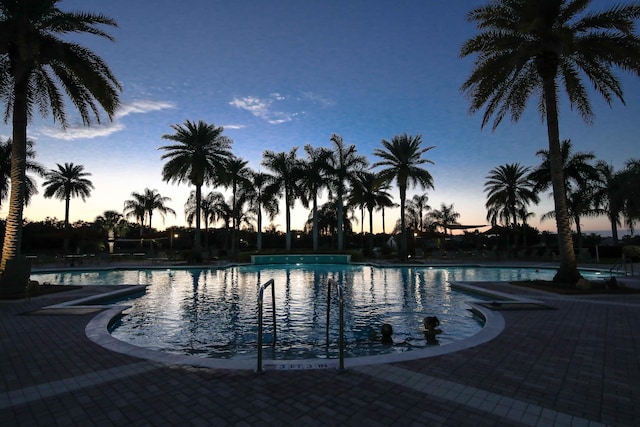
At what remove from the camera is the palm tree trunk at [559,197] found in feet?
43.4

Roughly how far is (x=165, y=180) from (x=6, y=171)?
53.6ft

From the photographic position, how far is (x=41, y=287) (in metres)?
13.4

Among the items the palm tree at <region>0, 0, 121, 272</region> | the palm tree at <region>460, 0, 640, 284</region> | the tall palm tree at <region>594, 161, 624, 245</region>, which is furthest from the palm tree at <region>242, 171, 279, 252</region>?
the tall palm tree at <region>594, 161, 624, 245</region>

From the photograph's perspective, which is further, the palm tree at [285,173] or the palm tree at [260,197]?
the palm tree at [260,197]

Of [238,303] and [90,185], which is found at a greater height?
[90,185]

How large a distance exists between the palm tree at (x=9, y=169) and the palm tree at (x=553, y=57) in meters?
40.3

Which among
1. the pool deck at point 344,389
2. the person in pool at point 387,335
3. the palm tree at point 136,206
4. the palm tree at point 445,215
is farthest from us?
the palm tree at point 445,215

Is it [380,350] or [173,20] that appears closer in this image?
[380,350]

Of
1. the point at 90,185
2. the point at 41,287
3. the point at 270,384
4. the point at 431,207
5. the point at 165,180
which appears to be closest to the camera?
the point at 270,384

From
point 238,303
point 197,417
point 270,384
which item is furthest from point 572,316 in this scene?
point 238,303

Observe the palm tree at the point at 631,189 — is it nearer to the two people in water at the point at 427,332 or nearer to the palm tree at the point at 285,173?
the palm tree at the point at 285,173

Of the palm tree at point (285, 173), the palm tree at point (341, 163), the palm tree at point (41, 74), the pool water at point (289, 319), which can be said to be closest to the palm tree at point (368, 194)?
the palm tree at point (341, 163)

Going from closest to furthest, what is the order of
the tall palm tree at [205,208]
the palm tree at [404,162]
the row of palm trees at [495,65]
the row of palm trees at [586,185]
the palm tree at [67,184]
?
the row of palm trees at [495,65], the row of palm trees at [586,185], the palm tree at [404,162], the palm tree at [67,184], the tall palm tree at [205,208]

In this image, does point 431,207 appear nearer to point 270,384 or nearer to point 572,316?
point 572,316
